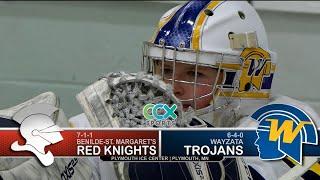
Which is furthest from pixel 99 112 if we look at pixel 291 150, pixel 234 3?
pixel 234 3

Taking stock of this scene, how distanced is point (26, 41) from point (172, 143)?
916mm

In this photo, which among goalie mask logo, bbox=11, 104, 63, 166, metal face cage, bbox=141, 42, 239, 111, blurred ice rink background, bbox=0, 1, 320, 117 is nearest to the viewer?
goalie mask logo, bbox=11, 104, 63, 166

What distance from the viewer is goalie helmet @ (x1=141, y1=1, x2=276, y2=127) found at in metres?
1.21

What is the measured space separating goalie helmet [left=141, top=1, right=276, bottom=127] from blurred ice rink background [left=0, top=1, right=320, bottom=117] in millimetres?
291

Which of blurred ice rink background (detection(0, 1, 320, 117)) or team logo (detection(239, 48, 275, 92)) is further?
blurred ice rink background (detection(0, 1, 320, 117))

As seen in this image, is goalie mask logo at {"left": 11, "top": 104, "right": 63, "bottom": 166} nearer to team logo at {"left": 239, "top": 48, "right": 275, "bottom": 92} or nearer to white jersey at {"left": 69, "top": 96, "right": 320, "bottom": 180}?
white jersey at {"left": 69, "top": 96, "right": 320, "bottom": 180}

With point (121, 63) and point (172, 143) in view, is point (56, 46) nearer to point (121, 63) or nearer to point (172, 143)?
point (121, 63)

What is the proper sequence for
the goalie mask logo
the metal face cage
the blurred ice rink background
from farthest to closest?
1. the blurred ice rink background
2. the metal face cage
3. the goalie mask logo

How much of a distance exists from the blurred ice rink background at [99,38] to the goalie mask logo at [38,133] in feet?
2.22

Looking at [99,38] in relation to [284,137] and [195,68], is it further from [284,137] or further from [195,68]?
[284,137]

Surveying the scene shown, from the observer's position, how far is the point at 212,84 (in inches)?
48.4
